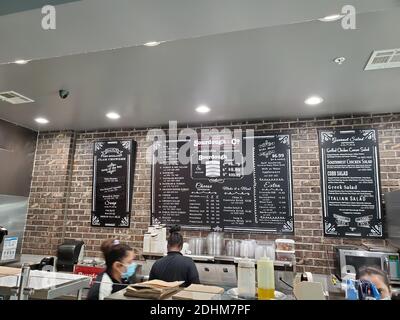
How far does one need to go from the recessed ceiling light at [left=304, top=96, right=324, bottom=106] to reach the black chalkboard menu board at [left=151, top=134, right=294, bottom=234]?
0.60 meters

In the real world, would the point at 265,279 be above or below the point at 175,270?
above

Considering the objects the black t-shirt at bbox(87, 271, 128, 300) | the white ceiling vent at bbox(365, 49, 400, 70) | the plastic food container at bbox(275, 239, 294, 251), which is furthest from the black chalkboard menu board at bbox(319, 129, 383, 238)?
the black t-shirt at bbox(87, 271, 128, 300)

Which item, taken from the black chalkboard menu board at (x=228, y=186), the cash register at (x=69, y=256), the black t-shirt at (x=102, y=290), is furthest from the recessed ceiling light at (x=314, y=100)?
the cash register at (x=69, y=256)

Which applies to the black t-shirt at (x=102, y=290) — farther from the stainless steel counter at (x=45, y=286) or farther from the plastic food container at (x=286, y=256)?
the plastic food container at (x=286, y=256)

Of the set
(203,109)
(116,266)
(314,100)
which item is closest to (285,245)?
(314,100)

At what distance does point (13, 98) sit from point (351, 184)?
394 cm

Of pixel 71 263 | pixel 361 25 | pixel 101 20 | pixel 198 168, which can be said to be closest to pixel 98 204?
pixel 71 263

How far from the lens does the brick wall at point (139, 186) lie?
340 cm

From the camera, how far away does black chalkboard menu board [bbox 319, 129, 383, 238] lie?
10.9 feet

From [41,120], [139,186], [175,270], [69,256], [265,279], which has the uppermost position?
[41,120]

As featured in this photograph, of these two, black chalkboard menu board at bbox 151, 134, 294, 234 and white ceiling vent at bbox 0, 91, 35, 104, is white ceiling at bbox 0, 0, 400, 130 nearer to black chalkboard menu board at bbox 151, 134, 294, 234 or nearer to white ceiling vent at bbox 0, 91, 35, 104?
white ceiling vent at bbox 0, 91, 35, 104

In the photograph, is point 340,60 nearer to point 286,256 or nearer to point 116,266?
point 286,256

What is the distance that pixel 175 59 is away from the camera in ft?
7.64

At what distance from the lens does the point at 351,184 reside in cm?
343
